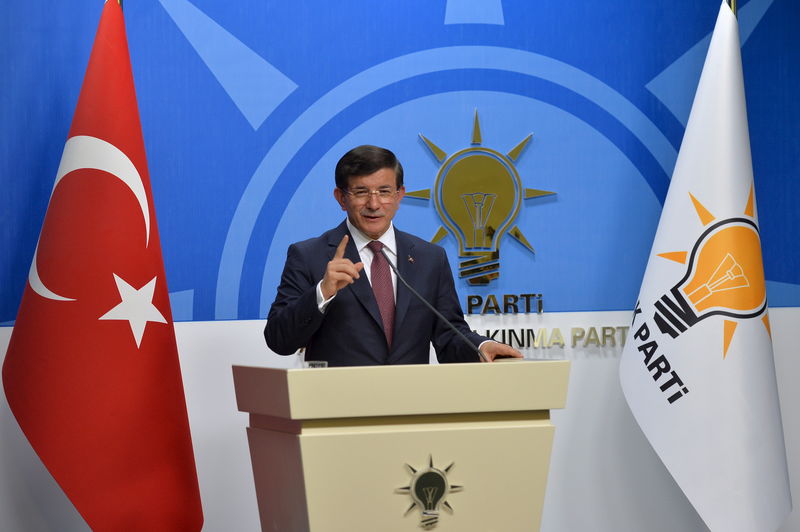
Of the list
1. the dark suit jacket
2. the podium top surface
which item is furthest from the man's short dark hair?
the podium top surface

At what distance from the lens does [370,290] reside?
2.33 m

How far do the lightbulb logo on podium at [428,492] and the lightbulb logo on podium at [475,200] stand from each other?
1.75 metres

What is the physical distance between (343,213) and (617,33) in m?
1.40

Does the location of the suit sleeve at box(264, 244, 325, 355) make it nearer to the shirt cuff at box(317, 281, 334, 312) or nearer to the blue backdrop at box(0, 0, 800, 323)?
the shirt cuff at box(317, 281, 334, 312)

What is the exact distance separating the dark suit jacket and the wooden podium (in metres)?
0.44

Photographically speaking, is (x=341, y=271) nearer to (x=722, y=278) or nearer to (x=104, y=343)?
(x=104, y=343)

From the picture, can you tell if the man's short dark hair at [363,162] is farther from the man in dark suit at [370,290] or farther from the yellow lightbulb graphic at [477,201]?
the yellow lightbulb graphic at [477,201]

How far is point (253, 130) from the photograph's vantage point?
3.39 m

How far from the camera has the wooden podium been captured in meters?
1.69

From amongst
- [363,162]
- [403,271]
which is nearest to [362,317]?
[403,271]

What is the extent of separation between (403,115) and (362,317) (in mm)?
1367

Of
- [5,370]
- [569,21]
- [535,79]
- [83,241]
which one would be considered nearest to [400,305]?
[83,241]

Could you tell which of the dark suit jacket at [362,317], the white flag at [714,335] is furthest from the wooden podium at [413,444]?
the white flag at [714,335]

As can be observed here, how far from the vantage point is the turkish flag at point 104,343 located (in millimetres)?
2688
